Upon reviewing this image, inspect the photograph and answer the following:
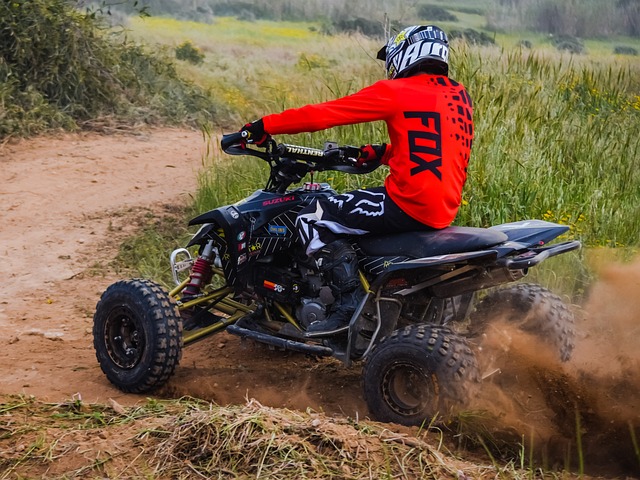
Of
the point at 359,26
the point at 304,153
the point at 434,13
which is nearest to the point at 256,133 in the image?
the point at 304,153

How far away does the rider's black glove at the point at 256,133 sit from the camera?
5.54 metres

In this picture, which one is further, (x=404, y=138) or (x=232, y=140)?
(x=232, y=140)

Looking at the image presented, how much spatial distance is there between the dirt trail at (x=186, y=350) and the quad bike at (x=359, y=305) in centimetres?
23

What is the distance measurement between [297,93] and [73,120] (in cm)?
305

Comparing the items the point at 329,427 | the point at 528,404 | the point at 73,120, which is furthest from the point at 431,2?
the point at 329,427

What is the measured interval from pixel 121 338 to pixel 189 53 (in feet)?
32.7

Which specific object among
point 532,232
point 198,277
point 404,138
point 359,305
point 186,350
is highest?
point 404,138

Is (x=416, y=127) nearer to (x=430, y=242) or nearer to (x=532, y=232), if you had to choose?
(x=430, y=242)

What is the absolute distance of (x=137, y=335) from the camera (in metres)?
5.98

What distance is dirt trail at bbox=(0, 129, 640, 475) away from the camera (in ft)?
16.9

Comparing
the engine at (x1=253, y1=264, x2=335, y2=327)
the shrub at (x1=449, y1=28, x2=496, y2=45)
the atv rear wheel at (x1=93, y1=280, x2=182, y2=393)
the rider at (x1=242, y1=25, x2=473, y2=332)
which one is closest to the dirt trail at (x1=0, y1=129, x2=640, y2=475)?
the atv rear wheel at (x1=93, y1=280, x2=182, y2=393)

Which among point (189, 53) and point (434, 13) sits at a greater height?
point (434, 13)

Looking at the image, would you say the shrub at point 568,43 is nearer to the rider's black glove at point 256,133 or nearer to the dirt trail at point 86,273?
the dirt trail at point 86,273

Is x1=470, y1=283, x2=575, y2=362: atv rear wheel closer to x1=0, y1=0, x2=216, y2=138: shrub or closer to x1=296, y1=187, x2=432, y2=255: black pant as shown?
x1=296, y1=187, x2=432, y2=255: black pant
